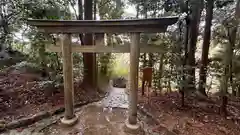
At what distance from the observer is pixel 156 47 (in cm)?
385

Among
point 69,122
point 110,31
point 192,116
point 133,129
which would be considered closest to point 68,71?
point 69,122

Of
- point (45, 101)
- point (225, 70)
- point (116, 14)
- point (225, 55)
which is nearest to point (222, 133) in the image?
point (225, 70)

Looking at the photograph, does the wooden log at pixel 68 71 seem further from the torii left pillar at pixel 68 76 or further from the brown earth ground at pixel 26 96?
the brown earth ground at pixel 26 96

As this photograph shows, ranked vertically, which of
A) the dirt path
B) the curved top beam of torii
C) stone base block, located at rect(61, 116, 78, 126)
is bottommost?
the dirt path

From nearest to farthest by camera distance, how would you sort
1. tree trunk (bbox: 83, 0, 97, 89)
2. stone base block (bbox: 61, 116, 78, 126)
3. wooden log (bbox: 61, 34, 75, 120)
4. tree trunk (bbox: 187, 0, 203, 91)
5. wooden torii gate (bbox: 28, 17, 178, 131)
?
wooden torii gate (bbox: 28, 17, 178, 131)
wooden log (bbox: 61, 34, 75, 120)
stone base block (bbox: 61, 116, 78, 126)
tree trunk (bbox: 187, 0, 203, 91)
tree trunk (bbox: 83, 0, 97, 89)

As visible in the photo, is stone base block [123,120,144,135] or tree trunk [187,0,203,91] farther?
tree trunk [187,0,203,91]

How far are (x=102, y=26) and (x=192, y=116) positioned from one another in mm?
3111

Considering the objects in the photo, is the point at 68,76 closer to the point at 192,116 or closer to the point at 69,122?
the point at 69,122

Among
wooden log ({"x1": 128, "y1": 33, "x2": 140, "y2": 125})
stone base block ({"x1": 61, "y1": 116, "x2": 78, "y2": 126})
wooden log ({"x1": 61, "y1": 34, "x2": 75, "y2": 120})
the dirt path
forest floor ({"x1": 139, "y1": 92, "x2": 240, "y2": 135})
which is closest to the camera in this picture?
wooden log ({"x1": 128, "y1": 33, "x2": 140, "y2": 125})

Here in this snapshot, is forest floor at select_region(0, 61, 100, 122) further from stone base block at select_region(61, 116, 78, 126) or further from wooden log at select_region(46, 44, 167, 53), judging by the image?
wooden log at select_region(46, 44, 167, 53)

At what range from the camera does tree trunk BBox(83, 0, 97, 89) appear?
623 centimetres

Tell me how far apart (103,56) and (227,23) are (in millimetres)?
5440

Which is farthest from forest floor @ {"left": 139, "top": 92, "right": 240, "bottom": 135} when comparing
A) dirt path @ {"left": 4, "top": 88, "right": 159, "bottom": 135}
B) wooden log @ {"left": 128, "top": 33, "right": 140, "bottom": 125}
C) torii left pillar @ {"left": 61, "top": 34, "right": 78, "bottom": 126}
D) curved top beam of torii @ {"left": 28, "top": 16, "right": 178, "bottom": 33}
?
curved top beam of torii @ {"left": 28, "top": 16, "right": 178, "bottom": 33}

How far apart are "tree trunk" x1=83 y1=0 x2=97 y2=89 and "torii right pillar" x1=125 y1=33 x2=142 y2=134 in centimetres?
283
